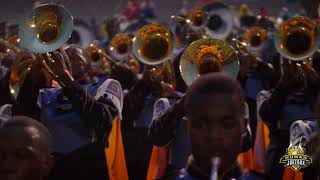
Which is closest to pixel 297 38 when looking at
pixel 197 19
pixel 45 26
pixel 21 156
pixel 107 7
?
pixel 45 26

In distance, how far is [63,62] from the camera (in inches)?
132

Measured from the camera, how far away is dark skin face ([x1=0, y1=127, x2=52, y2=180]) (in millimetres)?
2018

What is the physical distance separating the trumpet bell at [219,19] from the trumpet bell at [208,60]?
218 inches

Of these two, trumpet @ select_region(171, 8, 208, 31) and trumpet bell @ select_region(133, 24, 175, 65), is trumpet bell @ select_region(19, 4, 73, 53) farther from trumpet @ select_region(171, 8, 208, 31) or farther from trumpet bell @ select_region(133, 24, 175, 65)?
trumpet @ select_region(171, 8, 208, 31)

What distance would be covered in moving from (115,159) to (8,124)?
1.40 metres

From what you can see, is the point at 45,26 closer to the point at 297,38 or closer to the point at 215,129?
the point at 297,38

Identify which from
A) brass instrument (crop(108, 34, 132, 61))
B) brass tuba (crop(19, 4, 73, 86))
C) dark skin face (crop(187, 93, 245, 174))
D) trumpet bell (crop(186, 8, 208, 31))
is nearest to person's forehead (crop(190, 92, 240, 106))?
dark skin face (crop(187, 93, 245, 174))

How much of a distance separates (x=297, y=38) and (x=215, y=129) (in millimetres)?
2310

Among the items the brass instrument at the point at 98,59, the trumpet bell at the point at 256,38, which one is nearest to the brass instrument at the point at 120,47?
the brass instrument at the point at 98,59

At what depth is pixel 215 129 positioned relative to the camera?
6.43 feet

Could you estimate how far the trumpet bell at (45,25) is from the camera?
3.71m

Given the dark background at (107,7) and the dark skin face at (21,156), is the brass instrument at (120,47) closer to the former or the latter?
the dark skin face at (21,156)

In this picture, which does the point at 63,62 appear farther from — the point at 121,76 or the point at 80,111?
the point at 121,76

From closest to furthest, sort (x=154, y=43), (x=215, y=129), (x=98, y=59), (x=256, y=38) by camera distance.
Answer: (x=215, y=129)
(x=154, y=43)
(x=98, y=59)
(x=256, y=38)
